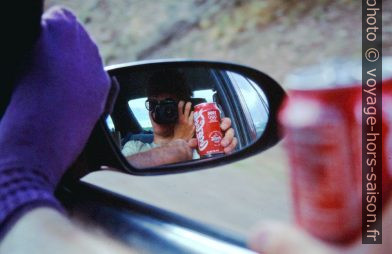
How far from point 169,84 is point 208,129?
0.59 ft

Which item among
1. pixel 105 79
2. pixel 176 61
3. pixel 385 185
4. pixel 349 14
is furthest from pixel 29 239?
pixel 349 14

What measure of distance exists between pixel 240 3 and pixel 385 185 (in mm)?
7665

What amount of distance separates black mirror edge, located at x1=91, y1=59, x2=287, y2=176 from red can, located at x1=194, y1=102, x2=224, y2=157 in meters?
0.04

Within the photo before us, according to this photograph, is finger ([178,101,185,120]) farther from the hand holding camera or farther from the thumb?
the thumb

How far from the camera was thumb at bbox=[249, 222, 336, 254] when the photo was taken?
3.32ft

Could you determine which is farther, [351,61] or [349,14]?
[349,14]

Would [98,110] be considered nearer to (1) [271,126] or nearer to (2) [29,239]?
(2) [29,239]

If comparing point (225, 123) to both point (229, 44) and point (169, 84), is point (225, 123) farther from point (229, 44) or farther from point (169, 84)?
point (229, 44)

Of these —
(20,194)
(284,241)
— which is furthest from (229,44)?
(284,241)

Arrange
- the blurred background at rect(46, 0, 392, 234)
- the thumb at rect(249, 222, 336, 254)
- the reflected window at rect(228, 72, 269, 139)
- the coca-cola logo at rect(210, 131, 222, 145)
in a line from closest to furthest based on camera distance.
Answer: the thumb at rect(249, 222, 336, 254)
the coca-cola logo at rect(210, 131, 222, 145)
the reflected window at rect(228, 72, 269, 139)
the blurred background at rect(46, 0, 392, 234)

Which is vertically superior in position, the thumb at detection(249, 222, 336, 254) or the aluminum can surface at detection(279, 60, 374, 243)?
the aluminum can surface at detection(279, 60, 374, 243)

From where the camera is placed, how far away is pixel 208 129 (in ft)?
5.63

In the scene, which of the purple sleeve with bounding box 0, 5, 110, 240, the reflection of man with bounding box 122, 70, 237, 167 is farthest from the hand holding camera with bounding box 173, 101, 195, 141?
the purple sleeve with bounding box 0, 5, 110, 240

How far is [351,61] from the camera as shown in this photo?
1272 millimetres
